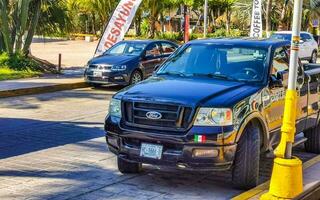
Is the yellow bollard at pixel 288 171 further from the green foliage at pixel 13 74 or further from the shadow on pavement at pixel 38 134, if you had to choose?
the green foliage at pixel 13 74

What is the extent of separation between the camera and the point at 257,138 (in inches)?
263

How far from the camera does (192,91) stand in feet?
21.9

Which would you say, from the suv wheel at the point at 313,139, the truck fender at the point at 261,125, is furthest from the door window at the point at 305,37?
the truck fender at the point at 261,125

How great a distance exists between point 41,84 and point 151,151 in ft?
36.8

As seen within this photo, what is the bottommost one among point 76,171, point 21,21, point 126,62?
point 76,171

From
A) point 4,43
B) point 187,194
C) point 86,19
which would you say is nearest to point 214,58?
point 187,194

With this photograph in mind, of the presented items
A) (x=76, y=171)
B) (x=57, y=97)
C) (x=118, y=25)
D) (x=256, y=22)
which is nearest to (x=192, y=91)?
(x=76, y=171)

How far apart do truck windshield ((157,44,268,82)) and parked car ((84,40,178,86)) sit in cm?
918

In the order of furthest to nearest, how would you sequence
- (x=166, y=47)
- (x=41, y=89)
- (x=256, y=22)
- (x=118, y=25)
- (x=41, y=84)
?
(x=256, y=22)
(x=118, y=25)
(x=166, y=47)
(x=41, y=84)
(x=41, y=89)

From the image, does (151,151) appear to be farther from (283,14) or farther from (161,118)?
(283,14)

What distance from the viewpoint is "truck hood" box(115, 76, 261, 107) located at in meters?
6.44

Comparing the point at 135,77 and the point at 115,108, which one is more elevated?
the point at 115,108

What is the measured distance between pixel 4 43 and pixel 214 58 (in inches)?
592

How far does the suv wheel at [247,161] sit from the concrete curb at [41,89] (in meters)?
10.1
